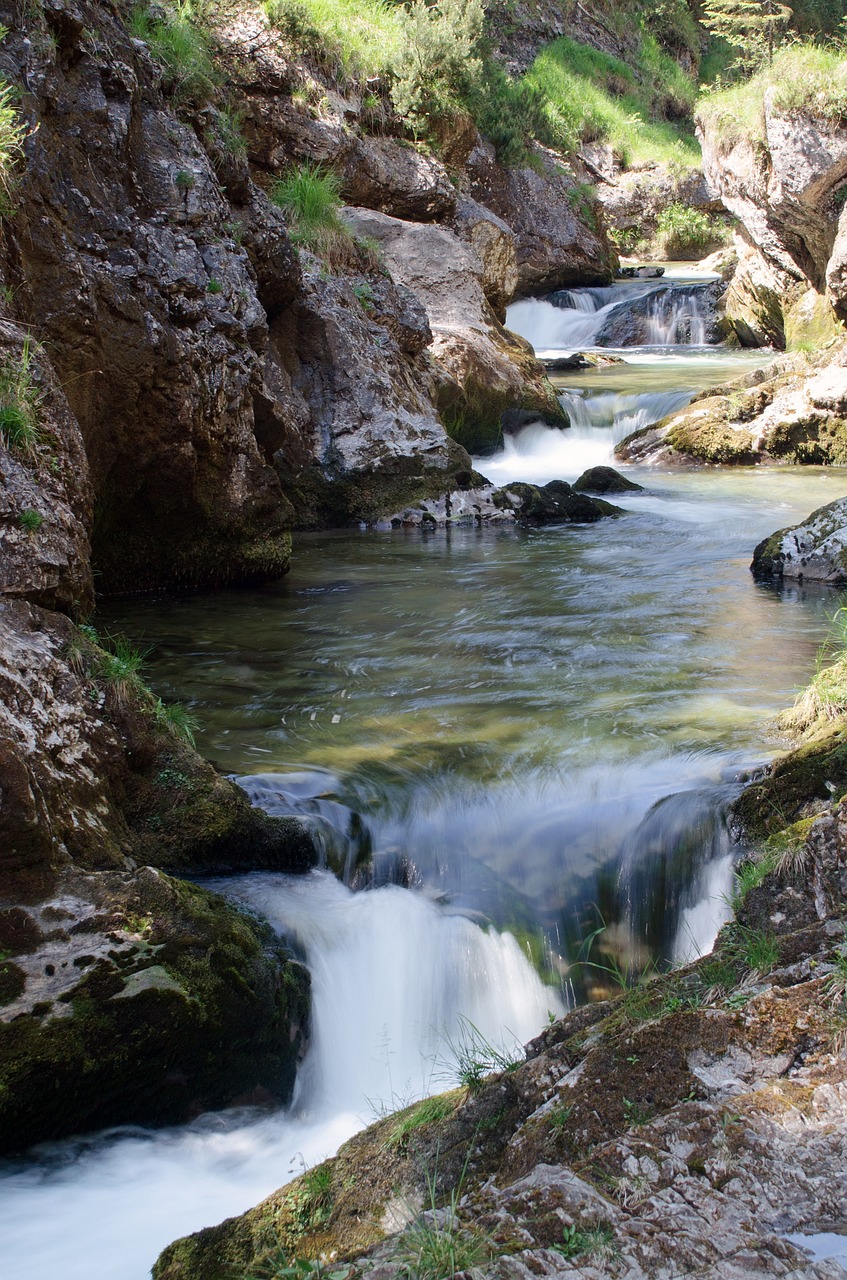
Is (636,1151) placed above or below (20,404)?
below

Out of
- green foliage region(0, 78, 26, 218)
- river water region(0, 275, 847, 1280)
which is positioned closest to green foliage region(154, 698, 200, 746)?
river water region(0, 275, 847, 1280)

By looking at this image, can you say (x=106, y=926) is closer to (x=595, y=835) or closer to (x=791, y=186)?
(x=595, y=835)

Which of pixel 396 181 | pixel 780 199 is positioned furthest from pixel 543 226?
pixel 396 181

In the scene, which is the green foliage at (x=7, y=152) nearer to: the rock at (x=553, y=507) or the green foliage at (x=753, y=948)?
the green foliage at (x=753, y=948)

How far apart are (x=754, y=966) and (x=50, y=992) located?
6.44ft

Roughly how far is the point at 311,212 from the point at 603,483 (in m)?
4.50

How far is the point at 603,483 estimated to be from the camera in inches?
463

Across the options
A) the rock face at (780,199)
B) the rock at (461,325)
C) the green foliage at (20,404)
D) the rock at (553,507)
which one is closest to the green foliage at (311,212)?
the rock at (461,325)

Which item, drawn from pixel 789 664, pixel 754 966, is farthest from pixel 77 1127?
pixel 789 664

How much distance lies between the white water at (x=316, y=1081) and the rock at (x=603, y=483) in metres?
8.47

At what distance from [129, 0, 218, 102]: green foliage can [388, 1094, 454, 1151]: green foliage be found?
308 inches

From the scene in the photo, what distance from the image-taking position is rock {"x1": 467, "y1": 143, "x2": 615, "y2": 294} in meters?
20.6

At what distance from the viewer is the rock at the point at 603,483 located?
11.8 meters

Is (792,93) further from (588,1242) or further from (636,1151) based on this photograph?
(588,1242)
